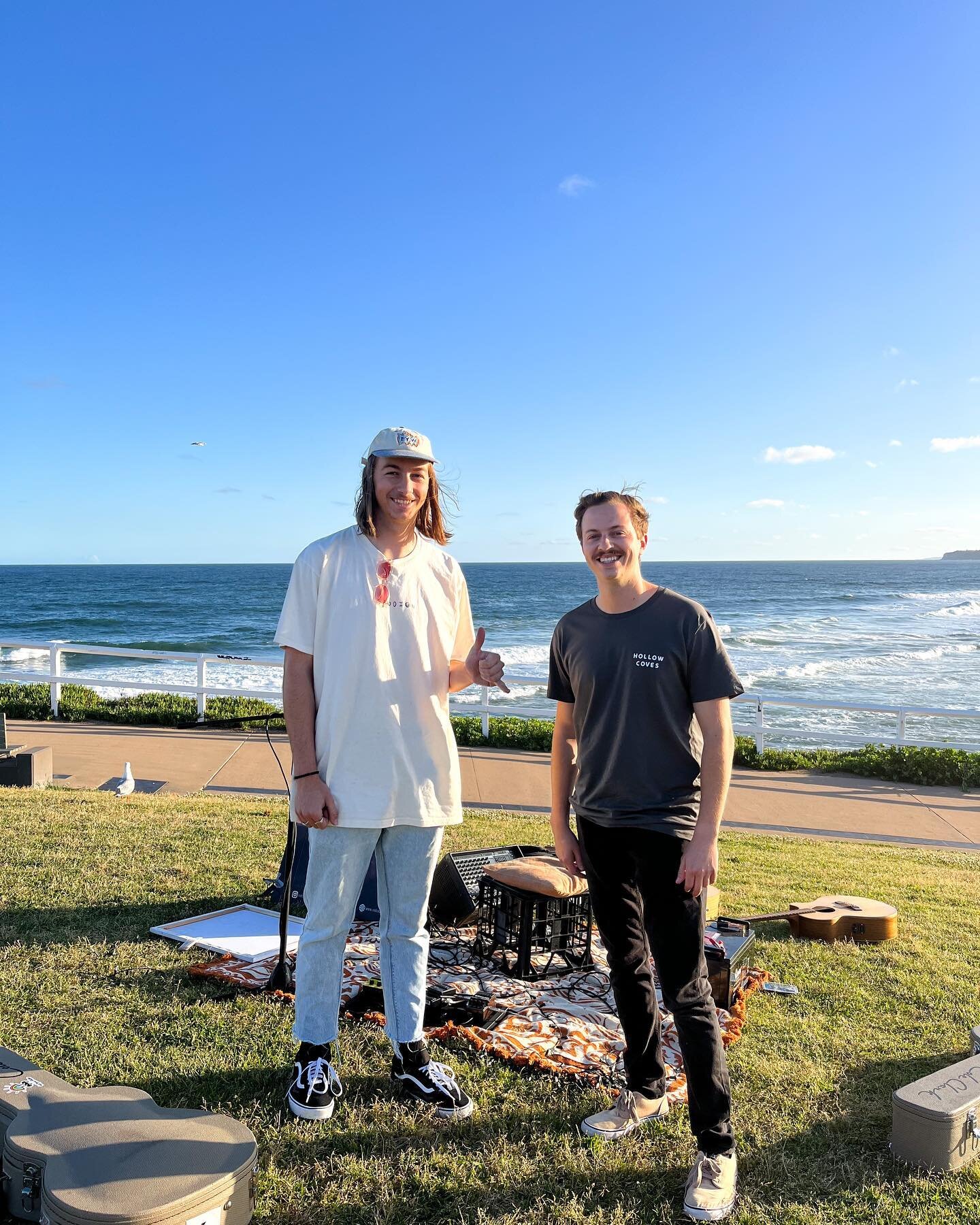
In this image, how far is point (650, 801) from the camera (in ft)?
7.93

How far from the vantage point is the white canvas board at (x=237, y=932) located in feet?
12.5

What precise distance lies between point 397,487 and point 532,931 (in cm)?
200

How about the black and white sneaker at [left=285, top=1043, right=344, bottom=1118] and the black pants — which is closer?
the black pants

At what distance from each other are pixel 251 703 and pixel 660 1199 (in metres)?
11.2

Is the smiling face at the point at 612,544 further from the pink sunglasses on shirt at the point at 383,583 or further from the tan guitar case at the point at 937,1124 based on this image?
the tan guitar case at the point at 937,1124

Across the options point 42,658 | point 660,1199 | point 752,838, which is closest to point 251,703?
point 752,838

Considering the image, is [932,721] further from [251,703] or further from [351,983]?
[351,983]

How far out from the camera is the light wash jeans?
2617 millimetres

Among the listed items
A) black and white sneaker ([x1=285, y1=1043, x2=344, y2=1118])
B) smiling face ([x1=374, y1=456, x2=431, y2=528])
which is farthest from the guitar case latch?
smiling face ([x1=374, y1=456, x2=431, y2=528])

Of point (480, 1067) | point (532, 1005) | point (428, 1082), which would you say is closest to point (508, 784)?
point (532, 1005)

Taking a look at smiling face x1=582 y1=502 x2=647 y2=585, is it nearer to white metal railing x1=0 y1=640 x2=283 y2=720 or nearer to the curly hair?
→ the curly hair

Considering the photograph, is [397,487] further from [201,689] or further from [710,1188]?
[201,689]

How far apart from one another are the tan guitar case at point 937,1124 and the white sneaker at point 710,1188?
53cm

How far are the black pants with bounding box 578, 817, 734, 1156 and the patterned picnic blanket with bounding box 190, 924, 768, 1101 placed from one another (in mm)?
335
